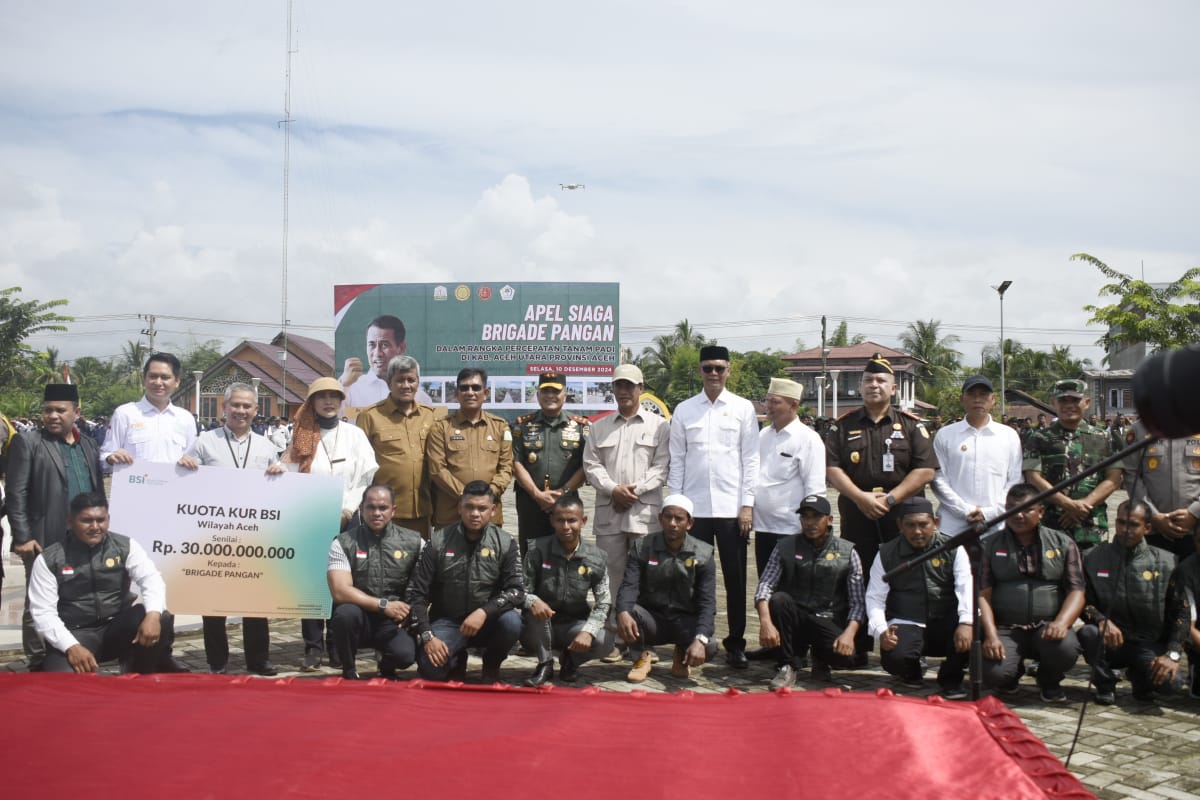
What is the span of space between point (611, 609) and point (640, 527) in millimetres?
538

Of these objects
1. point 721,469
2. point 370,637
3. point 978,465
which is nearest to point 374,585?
point 370,637

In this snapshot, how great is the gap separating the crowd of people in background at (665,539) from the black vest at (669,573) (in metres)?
0.01

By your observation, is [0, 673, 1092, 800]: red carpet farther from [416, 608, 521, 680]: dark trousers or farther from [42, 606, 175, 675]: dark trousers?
[416, 608, 521, 680]: dark trousers

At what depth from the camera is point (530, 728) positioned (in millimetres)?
2797

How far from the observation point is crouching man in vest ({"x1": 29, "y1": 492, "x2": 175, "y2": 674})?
486 centimetres

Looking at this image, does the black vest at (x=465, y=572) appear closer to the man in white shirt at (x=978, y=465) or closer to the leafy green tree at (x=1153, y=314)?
→ the man in white shirt at (x=978, y=465)

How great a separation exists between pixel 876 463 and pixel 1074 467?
1160 mm

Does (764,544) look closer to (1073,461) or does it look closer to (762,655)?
(762,655)

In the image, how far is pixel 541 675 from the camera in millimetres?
5359

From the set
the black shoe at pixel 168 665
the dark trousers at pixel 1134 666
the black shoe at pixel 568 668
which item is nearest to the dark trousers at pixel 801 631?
the black shoe at pixel 568 668

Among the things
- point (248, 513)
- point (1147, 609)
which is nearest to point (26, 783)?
point (248, 513)

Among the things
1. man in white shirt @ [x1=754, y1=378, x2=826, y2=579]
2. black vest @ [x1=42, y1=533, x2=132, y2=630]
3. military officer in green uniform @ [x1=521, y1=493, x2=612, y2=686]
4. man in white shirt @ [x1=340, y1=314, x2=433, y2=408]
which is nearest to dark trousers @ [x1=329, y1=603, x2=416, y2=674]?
military officer in green uniform @ [x1=521, y1=493, x2=612, y2=686]

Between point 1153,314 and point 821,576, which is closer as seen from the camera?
point 821,576

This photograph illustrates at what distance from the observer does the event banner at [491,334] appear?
21656mm
